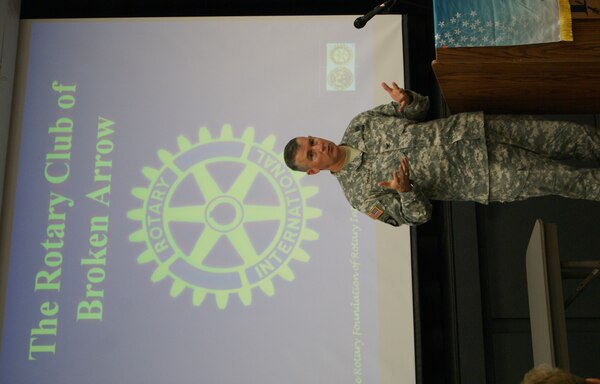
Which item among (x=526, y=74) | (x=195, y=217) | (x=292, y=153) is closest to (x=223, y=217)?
(x=195, y=217)

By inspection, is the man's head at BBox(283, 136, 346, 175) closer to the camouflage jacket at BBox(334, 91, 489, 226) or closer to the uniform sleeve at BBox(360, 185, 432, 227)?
the camouflage jacket at BBox(334, 91, 489, 226)

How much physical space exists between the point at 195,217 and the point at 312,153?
3.55ft

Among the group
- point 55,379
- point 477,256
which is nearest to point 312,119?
point 477,256

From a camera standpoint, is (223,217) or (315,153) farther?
(223,217)

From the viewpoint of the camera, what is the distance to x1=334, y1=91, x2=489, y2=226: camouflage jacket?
2.56 m

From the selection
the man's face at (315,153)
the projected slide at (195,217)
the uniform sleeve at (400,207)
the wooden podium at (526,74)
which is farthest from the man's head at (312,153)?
the projected slide at (195,217)

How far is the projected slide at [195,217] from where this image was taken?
3.32 m

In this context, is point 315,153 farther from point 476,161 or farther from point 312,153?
point 476,161

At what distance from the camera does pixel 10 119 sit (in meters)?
3.60

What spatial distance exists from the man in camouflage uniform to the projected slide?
0.78m

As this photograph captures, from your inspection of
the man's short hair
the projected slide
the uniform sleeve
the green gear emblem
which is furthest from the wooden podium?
the green gear emblem

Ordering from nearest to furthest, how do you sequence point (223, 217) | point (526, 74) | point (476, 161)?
point (526, 74) → point (476, 161) → point (223, 217)

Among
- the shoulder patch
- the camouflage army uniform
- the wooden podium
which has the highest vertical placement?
the wooden podium

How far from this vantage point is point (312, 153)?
104 inches
